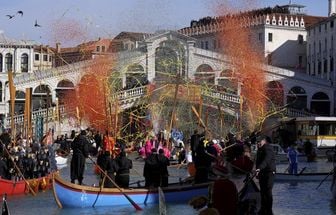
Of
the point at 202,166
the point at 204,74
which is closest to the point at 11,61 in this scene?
the point at 204,74

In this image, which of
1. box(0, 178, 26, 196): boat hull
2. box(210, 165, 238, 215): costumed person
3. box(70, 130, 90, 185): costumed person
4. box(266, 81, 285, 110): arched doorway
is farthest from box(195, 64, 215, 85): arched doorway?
box(210, 165, 238, 215): costumed person

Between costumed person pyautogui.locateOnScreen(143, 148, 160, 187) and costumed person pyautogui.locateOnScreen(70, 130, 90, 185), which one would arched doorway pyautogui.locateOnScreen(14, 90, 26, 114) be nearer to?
costumed person pyautogui.locateOnScreen(70, 130, 90, 185)

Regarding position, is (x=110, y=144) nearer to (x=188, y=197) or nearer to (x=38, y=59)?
(x=188, y=197)

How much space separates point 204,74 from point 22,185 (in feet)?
141

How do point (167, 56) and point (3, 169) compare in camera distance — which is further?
point (167, 56)

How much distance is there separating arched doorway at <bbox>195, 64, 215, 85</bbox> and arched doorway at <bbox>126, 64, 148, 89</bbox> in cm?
406

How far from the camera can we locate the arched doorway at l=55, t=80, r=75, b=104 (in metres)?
64.7

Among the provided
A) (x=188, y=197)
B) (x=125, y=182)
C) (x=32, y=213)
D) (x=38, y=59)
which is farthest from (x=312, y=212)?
(x=38, y=59)

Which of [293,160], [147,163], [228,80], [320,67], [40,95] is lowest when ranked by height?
[293,160]

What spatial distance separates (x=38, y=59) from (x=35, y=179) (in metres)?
64.7

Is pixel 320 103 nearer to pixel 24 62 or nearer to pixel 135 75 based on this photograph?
pixel 135 75

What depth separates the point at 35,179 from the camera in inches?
888

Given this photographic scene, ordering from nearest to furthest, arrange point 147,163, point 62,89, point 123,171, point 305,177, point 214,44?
point 147,163, point 123,171, point 305,177, point 62,89, point 214,44

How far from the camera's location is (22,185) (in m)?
21.9
